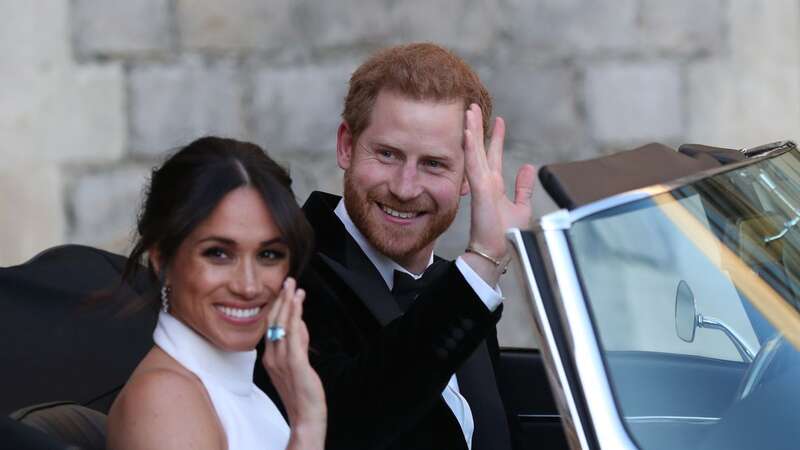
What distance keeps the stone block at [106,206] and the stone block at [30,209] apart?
0.07 m

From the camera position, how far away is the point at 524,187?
2.74 m

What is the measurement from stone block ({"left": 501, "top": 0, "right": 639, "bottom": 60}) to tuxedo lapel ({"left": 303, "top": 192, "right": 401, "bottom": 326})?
264cm

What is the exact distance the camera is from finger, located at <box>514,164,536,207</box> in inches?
106

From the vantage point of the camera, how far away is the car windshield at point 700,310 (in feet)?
7.34

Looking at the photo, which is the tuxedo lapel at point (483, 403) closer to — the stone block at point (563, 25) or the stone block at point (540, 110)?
the stone block at point (540, 110)

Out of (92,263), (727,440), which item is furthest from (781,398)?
(92,263)

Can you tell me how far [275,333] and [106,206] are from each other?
3457mm

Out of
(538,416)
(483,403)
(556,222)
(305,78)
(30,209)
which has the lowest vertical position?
(30,209)

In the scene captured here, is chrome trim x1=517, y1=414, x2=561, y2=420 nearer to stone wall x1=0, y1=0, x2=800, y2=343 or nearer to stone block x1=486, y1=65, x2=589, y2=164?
stone wall x1=0, y1=0, x2=800, y2=343

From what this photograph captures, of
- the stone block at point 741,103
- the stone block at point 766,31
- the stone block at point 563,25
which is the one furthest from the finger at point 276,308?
the stone block at point 766,31

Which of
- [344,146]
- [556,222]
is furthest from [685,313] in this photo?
[344,146]

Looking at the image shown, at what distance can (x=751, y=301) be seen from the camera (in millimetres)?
2428

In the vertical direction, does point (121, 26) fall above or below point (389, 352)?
above

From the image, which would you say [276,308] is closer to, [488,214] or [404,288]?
[488,214]
